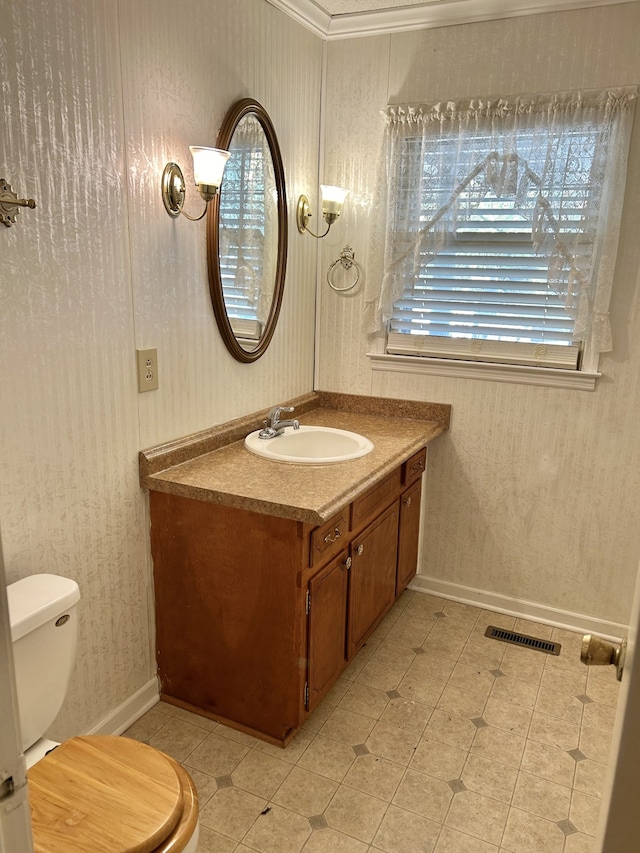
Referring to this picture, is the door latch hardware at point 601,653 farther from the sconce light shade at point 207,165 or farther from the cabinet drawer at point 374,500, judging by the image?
the sconce light shade at point 207,165

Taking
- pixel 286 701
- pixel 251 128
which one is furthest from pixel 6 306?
pixel 286 701

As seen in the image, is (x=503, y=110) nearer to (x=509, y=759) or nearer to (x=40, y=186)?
(x=40, y=186)

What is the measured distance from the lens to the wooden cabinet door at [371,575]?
2377 mm

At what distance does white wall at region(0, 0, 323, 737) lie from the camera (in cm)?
163

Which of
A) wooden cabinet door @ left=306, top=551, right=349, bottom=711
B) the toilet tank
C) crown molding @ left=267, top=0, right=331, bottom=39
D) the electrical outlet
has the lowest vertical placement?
wooden cabinet door @ left=306, top=551, right=349, bottom=711

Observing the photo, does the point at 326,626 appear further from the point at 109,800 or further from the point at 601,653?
the point at 601,653

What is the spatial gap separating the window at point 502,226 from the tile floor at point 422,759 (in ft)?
4.24

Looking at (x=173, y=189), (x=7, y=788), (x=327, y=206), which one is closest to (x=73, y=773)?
(x=7, y=788)

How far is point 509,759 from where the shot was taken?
2.12 meters

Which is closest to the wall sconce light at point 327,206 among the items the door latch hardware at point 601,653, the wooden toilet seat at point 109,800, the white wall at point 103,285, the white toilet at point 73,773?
the white wall at point 103,285

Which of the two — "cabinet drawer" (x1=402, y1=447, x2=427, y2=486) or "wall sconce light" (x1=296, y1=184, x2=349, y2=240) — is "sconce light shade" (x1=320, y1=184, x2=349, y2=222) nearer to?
"wall sconce light" (x1=296, y1=184, x2=349, y2=240)

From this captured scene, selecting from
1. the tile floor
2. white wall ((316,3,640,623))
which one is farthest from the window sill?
the tile floor

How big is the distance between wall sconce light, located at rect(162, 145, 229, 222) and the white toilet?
3.87 ft

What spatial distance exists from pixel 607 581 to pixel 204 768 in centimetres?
180
